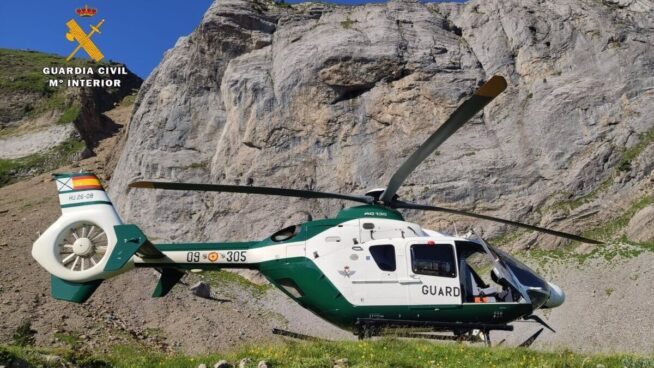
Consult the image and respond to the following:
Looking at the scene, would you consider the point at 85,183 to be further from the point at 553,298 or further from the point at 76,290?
the point at 553,298

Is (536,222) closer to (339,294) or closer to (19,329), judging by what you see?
(339,294)

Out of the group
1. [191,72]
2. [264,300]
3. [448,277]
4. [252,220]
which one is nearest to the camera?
[448,277]

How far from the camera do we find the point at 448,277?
1152 centimetres

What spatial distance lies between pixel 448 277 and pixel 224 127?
1382 inches

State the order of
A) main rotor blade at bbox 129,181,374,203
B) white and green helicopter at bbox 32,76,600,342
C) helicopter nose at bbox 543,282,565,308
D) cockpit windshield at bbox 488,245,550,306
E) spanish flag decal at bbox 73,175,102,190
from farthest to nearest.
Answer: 1. spanish flag decal at bbox 73,175,102,190
2. helicopter nose at bbox 543,282,565,308
3. cockpit windshield at bbox 488,245,550,306
4. white and green helicopter at bbox 32,76,600,342
5. main rotor blade at bbox 129,181,374,203

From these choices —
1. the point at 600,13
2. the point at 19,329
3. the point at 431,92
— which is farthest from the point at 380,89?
the point at 19,329

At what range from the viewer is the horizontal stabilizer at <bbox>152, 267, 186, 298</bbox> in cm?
1238

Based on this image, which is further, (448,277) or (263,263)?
(263,263)

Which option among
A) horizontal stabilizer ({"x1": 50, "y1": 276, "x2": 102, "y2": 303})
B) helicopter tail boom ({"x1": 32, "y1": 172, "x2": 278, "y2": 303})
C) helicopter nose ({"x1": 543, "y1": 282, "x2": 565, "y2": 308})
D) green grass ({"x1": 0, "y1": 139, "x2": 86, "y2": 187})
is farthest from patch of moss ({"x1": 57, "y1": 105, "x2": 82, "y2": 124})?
helicopter nose ({"x1": 543, "y1": 282, "x2": 565, "y2": 308})

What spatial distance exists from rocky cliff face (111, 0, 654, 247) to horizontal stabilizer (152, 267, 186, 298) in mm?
23537

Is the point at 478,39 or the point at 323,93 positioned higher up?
the point at 478,39

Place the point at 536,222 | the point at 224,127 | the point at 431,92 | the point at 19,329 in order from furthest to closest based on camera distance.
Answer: the point at 224,127
the point at 431,92
the point at 536,222
the point at 19,329

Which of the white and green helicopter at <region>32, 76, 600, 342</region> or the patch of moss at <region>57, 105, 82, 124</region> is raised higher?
the patch of moss at <region>57, 105, 82, 124</region>

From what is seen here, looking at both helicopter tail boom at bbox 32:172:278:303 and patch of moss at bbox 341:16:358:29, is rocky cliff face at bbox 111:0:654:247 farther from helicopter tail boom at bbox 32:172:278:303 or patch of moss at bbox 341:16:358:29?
helicopter tail boom at bbox 32:172:278:303
